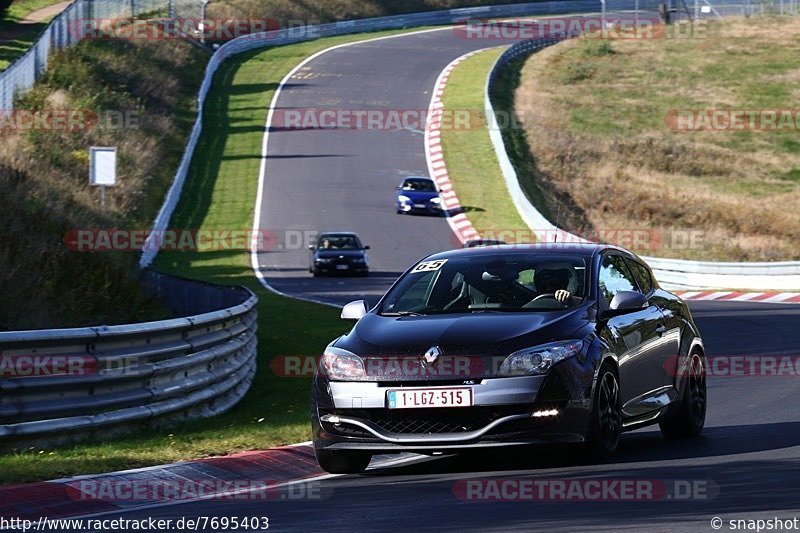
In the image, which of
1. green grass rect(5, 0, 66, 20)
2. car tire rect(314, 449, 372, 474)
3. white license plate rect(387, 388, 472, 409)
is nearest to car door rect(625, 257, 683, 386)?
white license plate rect(387, 388, 472, 409)

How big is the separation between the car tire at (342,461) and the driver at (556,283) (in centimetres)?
181

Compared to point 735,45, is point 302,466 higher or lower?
lower

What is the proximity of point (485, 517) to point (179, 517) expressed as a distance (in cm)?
176

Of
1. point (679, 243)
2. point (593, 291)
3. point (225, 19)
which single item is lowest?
point (679, 243)

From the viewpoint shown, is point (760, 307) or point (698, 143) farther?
point (698, 143)

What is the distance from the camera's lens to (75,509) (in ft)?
27.2

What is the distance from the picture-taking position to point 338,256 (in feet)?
119

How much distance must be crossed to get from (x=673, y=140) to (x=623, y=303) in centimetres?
4898

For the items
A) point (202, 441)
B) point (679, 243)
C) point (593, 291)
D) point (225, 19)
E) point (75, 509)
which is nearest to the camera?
point (75, 509)

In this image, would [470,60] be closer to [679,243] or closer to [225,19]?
[225,19]

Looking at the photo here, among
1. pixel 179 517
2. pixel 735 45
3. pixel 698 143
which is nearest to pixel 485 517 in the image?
Result: pixel 179 517

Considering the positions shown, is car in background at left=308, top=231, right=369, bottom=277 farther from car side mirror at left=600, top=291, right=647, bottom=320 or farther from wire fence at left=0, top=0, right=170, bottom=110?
car side mirror at left=600, top=291, right=647, bottom=320

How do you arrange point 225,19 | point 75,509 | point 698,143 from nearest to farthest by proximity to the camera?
point 75,509
point 698,143
point 225,19

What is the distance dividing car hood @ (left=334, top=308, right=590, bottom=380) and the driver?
243mm
